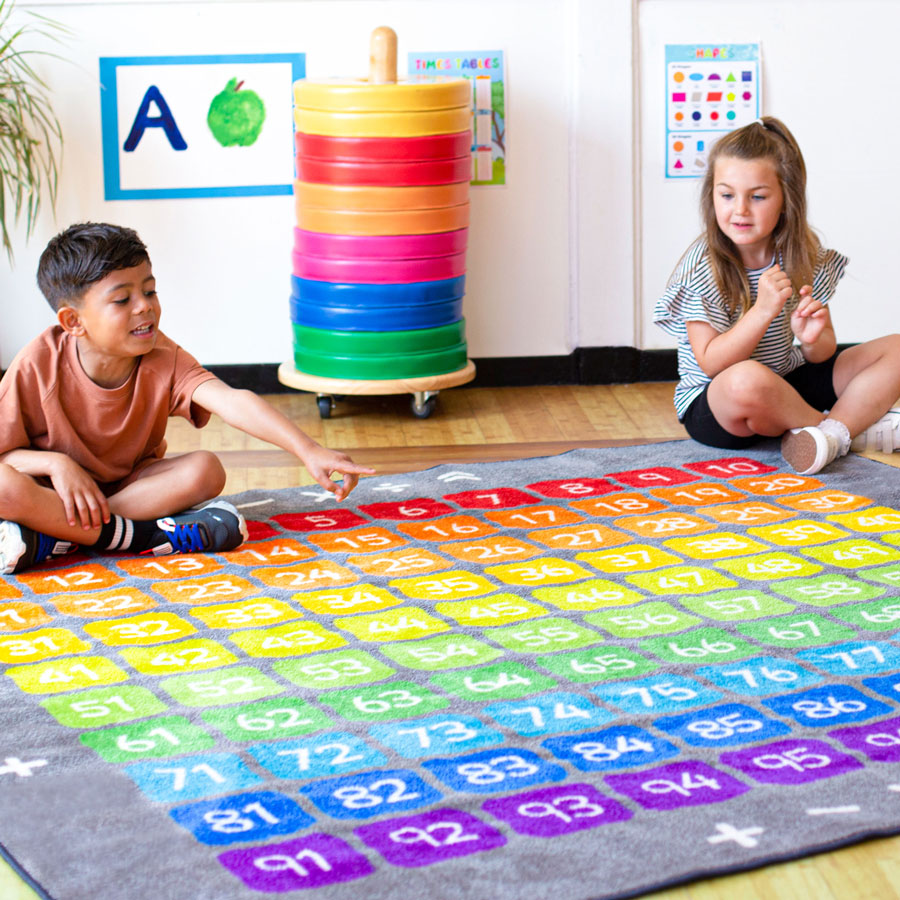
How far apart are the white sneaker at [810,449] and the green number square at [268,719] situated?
111 cm

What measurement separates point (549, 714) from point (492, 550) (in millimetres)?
530

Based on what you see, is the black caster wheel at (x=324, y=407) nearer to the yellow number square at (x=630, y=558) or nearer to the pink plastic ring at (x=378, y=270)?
the pink plastic ring at (x=378, y=270)

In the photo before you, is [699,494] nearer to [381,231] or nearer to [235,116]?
[381,231]

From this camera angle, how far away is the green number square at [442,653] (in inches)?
55.2

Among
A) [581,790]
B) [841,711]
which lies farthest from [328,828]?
Result: [841,711]

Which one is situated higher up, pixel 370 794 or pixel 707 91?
pixel 707 91

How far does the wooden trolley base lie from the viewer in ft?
8.26

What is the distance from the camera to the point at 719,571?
1.67 meters

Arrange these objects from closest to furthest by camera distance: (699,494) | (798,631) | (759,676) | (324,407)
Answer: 1. (759,676)
2. (798,631)
3. (699,494)
4. (324,407)

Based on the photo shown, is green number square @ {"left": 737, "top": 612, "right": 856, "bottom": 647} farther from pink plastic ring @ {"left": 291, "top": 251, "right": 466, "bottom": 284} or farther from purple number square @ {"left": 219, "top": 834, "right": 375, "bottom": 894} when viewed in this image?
pink plastic ring @ {"left": 291, "top": 251, "right": 466, "bottom": 284}

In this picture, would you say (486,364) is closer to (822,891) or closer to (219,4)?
(219,4)

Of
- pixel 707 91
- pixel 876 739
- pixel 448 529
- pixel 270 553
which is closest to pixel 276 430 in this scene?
pixel 270 553

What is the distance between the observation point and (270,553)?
5.89 feet

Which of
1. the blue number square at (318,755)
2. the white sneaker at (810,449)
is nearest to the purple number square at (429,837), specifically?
the blue number square at (318,755)
